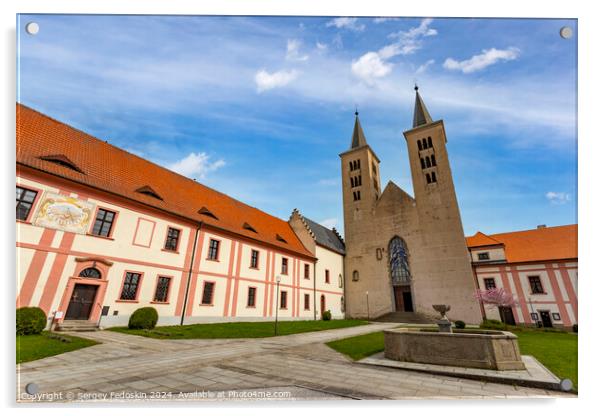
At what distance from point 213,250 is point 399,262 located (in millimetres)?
16757

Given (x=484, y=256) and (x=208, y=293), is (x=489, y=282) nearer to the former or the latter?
(x=484, y=256)

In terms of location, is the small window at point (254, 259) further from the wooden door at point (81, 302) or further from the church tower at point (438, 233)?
the church tower at point (438, 233)

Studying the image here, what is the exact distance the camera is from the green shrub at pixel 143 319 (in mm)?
Answer: 11396

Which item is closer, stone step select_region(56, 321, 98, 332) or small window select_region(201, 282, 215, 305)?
stone step select_region(56, 321, 98, 332)

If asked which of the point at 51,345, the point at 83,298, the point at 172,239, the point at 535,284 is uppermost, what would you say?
the point at 172,239

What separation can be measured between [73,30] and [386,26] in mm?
5088

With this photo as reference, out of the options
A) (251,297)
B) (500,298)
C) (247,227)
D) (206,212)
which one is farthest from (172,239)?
(500,298)

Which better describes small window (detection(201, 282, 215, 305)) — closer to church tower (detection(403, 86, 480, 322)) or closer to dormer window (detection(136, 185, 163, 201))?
dormer window (detection(136, 185, 163, 201))

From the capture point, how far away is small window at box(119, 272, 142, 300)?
11844 mm

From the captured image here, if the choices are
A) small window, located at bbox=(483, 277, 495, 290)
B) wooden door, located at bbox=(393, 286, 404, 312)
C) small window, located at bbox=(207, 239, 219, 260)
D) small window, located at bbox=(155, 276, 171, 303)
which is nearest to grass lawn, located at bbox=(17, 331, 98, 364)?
small window, located at bbox=(155, 276, 171, 303)

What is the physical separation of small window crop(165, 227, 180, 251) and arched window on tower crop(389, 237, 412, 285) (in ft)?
61.4

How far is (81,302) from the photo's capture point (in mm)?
10570

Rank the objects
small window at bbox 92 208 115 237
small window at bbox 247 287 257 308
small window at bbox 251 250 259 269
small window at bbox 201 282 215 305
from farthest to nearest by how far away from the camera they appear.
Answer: small window at bbox 251 250 259 269, small window at bbox 247 287 257 308, small window at bbox 201 282 215 305, small window at bbox 92 208 115 237
